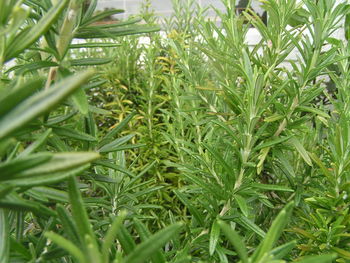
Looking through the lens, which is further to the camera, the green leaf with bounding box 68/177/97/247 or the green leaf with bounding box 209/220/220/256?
the green leaf with bounding box 209/220/220/256

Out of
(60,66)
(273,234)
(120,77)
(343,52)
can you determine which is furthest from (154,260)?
(120,77)

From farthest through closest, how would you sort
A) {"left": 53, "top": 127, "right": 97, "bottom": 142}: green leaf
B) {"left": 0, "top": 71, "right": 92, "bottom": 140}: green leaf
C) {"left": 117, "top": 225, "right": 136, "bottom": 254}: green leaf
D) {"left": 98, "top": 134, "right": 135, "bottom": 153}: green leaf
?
{"left": 98, "top": 134, "right": 135, "bottom": 153}: green leaf, {"left": 53, "top": 127, "right": 97, "bottom": 142}: green leaf, {"left": 117, "top": 225, "right": 136, "bottom": 254}: green leaf, {"left": 0, "top": 71, "right": 92, "bottom": 140}: green leaf

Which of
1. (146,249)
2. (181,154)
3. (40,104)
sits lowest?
(181,154)

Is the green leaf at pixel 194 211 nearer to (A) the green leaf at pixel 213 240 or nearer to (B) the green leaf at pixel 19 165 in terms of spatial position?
(A) the green leaf at pixel 213 240

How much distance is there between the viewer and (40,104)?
9.8 inches

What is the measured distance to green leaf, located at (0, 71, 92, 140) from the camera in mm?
243

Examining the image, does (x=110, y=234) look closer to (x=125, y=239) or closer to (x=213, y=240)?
(x=125, y=239)

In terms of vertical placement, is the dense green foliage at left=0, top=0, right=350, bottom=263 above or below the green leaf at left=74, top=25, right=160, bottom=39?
below

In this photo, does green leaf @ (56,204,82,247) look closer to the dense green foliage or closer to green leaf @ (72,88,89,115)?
the dense green foliage

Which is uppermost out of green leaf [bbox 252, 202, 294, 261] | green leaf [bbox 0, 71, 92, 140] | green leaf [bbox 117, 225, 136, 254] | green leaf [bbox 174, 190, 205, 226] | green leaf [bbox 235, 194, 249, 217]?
green leaf [bbox 0, 71, 92, 140]

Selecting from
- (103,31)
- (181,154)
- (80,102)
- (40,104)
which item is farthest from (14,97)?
(181,154)

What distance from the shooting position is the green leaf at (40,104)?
0.80ft

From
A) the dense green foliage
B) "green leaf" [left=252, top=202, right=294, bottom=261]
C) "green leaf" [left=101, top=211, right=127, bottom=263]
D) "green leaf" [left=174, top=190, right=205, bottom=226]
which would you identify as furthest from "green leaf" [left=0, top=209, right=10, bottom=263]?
"green leaf" [left=174, top=190, right=205, bottom=226]

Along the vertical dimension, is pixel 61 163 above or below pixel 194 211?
above
